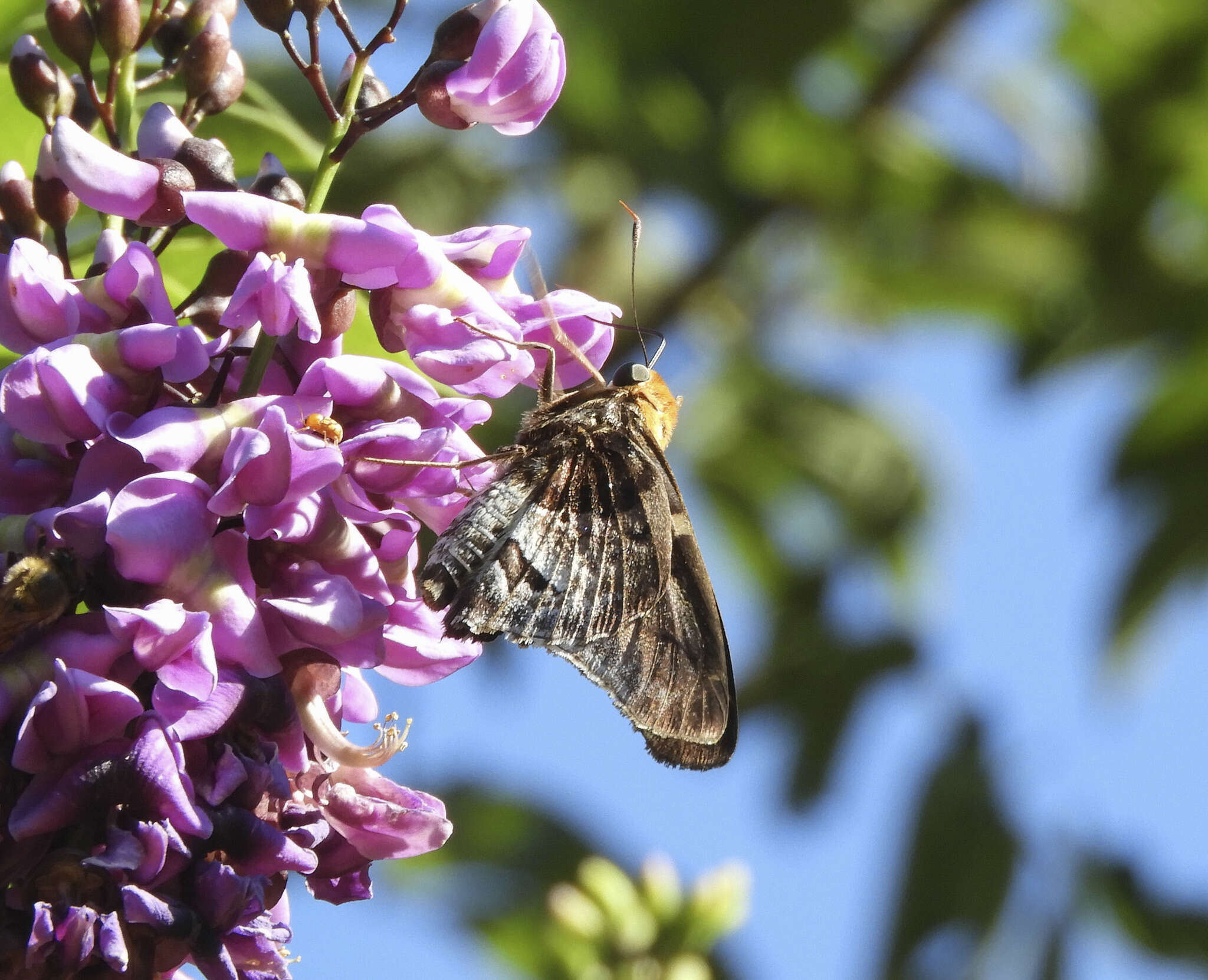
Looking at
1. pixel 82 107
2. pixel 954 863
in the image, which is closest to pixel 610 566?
pixel 82 107

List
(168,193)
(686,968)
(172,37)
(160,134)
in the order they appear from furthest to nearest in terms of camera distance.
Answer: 1. (686,968)
2. (172,37)
3. (160,134)
4. (168,193)

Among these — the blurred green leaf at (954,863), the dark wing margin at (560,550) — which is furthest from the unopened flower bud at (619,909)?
the blurred green leaf at (954,863)

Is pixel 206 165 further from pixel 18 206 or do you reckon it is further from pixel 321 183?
pixel 18 206

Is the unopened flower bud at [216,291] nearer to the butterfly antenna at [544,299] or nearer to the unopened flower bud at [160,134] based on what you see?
the unopened flower bud at [160,134]

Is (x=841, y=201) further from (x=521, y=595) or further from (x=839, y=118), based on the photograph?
(x=521, y=595)

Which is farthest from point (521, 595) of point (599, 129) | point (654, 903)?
point (599, 129)
